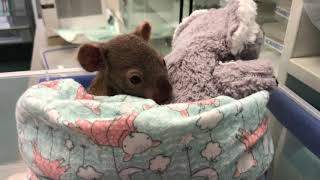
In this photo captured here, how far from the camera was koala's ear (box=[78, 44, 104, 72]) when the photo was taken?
47 centimetres

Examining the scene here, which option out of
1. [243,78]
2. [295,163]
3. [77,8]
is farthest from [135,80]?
[77,8]

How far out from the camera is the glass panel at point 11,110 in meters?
0.71

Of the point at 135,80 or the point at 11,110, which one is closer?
the point at 135,80

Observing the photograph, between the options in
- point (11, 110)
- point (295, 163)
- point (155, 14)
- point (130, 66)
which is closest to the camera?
point (130, 66)

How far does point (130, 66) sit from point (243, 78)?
0.15 meters

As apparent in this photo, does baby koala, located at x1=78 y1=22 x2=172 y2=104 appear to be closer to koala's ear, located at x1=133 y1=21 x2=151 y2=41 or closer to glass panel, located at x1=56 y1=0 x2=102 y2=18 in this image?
koala's ear, located at x1=133 y1=21 x2=151 y2=41

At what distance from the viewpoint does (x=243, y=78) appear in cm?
48

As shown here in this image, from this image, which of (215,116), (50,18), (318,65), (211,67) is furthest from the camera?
(50,18)

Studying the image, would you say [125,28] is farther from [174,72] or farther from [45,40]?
[174,72]

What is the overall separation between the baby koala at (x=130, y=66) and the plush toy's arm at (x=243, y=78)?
0.07 meters

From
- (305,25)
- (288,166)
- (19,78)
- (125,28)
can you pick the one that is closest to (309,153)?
(288,166)

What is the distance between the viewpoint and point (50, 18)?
3.90ft

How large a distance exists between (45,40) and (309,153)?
96 centimetres

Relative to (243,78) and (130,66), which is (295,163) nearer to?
(243,78)
